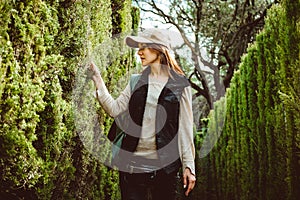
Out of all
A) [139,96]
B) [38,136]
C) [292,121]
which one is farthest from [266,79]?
[38,136]

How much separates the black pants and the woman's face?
86cm

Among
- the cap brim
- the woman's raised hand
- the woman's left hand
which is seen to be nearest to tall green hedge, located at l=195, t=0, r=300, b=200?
the woman's left hand

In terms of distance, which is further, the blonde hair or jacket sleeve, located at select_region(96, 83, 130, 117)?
jacket sleeve, located at select_region(96, 83, 130, 117)

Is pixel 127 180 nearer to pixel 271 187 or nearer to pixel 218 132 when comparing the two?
pixel 271 187

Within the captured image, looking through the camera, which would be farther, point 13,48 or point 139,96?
point 139,96

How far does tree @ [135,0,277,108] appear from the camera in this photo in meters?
17.7

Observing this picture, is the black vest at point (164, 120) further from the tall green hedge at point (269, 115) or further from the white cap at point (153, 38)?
the tall green hedge at point (269, 115)

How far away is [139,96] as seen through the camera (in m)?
3.31

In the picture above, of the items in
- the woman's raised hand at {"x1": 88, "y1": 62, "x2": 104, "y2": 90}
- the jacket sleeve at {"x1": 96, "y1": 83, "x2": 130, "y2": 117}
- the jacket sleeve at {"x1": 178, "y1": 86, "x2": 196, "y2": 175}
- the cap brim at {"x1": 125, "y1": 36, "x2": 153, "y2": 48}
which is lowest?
the jacket sleeve at {"x1": 178, "y1": 86, "x2": 196, "y2": 175}

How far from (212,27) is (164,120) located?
1577 centimetres

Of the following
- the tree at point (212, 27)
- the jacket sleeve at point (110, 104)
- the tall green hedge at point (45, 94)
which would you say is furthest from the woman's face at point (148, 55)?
the tree at point (212, 27)

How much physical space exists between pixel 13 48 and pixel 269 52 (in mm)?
4229

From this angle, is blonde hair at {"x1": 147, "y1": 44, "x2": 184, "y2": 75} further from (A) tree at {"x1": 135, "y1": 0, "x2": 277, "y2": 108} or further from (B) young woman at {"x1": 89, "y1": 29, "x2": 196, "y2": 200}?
(A) tree at {"x1": 135, "y1": 0, "x2": 277, "y2": 108}

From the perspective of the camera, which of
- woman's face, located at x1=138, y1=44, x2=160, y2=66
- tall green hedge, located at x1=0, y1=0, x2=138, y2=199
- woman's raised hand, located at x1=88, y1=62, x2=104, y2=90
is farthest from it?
woman's raised hand, located at x1=88, y1=62, x2=104, y2=90
